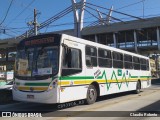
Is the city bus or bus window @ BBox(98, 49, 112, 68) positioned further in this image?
bus window @ BBox(98, 49, 112, 68)

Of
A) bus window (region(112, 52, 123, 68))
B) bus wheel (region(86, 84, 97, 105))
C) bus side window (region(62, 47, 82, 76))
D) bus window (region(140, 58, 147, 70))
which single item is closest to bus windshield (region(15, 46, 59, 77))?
bus side window (region(62, 47, 82, 76))

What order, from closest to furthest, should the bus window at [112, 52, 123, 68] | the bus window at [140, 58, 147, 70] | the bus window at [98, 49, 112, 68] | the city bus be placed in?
the city bus
the bus window at [98, 49, 112, 68]
the bus window at [112, 52, 123, 68]
the bus window at [140, 58, 147, 70]

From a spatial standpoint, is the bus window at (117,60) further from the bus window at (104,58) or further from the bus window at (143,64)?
the bus window at (143,64)

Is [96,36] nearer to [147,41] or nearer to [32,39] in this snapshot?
[147,41]

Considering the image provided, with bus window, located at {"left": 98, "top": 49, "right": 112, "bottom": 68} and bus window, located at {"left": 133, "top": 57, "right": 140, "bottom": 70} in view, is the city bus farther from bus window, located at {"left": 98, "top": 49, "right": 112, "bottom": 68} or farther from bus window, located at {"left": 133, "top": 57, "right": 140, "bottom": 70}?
bus window, located at {"left": 133, "top": 57, "right": 140, "bottom": 70}


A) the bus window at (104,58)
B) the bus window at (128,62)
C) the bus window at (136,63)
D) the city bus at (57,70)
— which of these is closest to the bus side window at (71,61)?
the city bus at (57,70)

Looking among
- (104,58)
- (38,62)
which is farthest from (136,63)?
(38,62)

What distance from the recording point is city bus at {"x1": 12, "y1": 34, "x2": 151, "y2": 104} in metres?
11.0

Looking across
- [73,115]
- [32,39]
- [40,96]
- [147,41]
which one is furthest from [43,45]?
[147,41]

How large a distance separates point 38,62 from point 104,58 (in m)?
4.50

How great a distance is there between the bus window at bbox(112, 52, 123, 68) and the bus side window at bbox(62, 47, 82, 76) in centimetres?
405

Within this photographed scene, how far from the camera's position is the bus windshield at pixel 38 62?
11.2 meters

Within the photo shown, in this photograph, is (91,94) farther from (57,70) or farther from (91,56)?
(57,70)

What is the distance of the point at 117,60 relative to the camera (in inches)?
656
